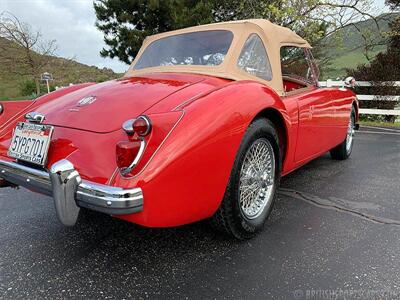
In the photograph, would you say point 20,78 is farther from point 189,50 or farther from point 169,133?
point 169,133

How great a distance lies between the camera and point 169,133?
183 centimetres

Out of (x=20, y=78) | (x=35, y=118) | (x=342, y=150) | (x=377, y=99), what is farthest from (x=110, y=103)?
(x=20, y=78)

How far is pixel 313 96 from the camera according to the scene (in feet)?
11.0

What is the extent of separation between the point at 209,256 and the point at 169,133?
2.86 feet

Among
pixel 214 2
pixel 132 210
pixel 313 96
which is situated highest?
pixel 214 2

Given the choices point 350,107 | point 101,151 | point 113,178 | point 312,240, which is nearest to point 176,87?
point 101,151

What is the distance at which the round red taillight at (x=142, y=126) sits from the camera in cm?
179

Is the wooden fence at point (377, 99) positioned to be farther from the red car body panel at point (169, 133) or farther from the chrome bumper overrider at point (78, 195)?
the chrome bumper overrider at point (78, 195)

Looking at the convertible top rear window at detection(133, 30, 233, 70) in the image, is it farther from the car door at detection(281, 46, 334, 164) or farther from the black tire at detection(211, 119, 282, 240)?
the black tire at detection(211, 119, 282, 240)

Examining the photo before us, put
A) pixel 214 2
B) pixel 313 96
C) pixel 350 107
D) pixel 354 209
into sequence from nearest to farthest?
pixel 354 209
pixel 313 96
pixel 350 107
pixel 214 2

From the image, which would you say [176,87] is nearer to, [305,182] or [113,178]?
[113,178]

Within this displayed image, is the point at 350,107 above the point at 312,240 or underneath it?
above

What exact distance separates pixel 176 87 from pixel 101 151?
2.38ft

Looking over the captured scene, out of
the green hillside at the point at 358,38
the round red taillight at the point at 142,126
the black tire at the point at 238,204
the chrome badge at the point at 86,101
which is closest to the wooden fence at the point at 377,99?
the green hillside at the point at 358,38
